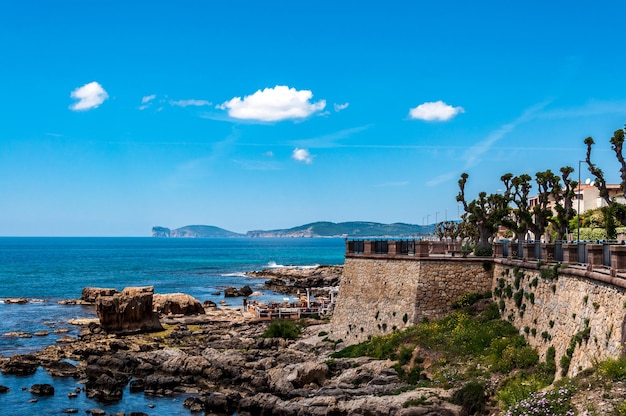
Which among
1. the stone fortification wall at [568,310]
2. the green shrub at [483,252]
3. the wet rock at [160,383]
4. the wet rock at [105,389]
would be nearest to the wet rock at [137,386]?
the wet rock at [160,383]

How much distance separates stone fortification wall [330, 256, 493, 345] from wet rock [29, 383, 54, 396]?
1616 cm

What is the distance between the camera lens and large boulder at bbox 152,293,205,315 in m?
58.3

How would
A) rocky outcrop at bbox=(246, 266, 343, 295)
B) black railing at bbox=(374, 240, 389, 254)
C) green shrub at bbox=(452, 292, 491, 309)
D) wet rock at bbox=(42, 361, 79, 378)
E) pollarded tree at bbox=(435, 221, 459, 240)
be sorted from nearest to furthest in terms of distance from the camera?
green shrub at bbox=(452, 292, 491, 309) → wet rock at bbox=(42, 361, 79, 378) → black railing at bbox=(374, 240, 389, 254) → pollarded tree at bbox=(435, 221, 459, 240) → rocky outcrop at bbox=(246, 266, 343, 295)

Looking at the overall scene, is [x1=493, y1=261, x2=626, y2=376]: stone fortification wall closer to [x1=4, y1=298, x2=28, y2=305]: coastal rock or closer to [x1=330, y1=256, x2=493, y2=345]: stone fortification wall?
[x1=330, y1=256, x2=493, y2=345]: stone fortification wall

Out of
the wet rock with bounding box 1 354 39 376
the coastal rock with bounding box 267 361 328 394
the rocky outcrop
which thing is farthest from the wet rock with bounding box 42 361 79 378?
the rocky outcrop

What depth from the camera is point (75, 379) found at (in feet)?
119

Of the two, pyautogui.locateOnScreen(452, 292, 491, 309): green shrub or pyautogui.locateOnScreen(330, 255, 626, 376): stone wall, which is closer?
pyautogui.locateOnScreen(330, 255, 626, 376): stone wall

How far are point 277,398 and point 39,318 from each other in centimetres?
3981

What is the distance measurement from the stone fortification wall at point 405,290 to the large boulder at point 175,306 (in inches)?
874

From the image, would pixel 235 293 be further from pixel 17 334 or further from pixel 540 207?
pixel 540 207

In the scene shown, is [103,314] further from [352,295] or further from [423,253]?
[423,253]

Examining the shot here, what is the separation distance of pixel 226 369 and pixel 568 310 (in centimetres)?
1829

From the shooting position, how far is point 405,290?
36.2 metres

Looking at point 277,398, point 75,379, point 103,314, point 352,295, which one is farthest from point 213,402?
point 103,314
